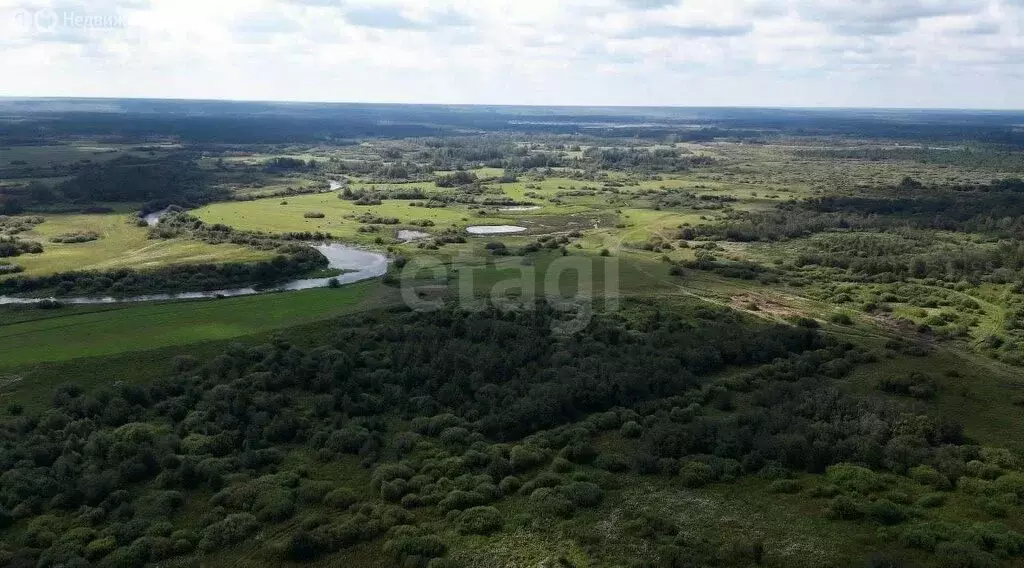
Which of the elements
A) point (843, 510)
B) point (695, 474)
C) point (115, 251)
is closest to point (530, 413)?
point (695, 474)

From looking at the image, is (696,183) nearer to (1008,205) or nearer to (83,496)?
(1008,205)

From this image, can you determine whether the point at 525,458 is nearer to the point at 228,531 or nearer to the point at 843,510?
the point at 228,531

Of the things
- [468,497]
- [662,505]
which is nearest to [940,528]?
[662,505]

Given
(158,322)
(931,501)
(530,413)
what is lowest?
(931,501)

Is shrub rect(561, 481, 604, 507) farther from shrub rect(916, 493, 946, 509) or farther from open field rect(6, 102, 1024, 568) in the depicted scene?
shrub rect(916, 493, 946, 509)

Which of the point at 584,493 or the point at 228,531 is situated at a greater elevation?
the point at 584,493
